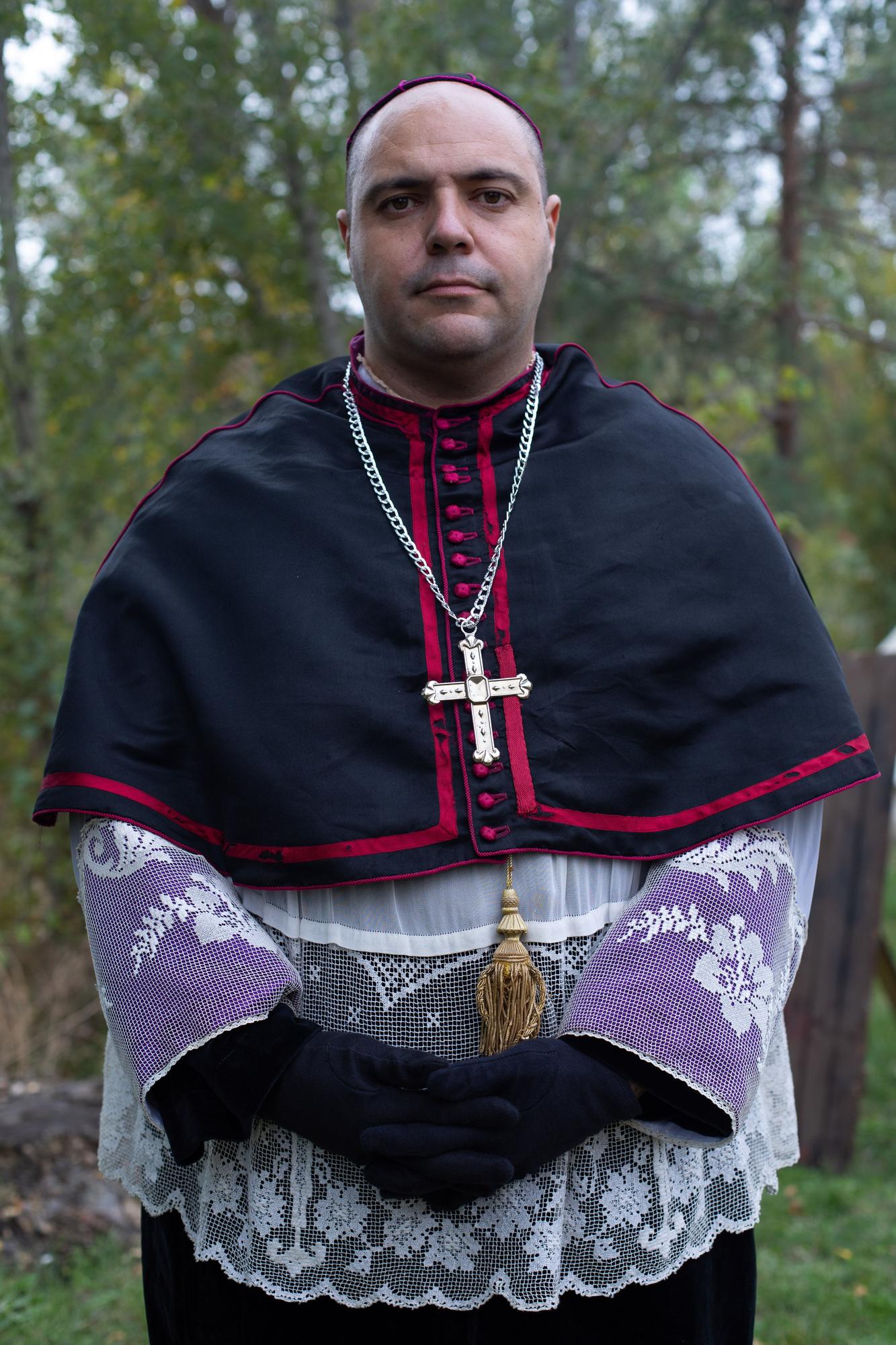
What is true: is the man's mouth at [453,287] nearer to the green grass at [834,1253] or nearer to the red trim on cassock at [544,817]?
the red trim on cassock at [544,817]

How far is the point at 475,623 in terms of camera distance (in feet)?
6.00

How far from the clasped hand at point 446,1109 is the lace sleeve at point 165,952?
0.13 m

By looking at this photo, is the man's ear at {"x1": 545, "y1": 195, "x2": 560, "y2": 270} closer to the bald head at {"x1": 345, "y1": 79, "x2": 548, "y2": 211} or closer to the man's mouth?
the bald head at {"x1": 345, "y1": 79, "x2": 548, "y2": 211}

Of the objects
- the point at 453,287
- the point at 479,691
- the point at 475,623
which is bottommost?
the point at 479,691

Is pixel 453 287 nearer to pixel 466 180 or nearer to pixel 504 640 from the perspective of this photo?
pixel 466 180

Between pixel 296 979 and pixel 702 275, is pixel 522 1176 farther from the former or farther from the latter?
pixel 702 275

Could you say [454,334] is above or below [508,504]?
above

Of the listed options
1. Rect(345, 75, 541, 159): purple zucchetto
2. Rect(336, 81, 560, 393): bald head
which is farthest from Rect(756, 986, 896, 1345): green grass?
Rect(345, 75, 541, 159): purple zucchetto

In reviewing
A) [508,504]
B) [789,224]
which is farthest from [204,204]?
[789,224]

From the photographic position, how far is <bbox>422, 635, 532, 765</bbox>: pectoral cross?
5.77 ft

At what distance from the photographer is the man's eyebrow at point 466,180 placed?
1846mm

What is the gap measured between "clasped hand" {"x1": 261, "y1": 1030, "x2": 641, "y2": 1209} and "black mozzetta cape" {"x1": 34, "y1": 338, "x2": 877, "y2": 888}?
277mm

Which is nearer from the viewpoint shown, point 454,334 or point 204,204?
point 454,334

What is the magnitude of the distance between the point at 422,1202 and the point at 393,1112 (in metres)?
0.23
